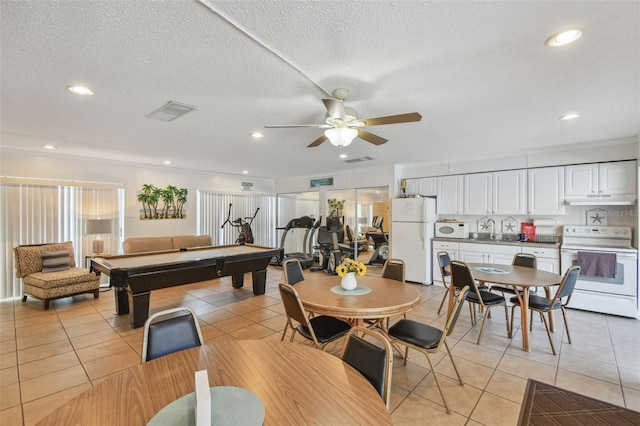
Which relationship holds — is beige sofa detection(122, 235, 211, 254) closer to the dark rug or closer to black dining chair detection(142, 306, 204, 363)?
black dining chair detection(142, 306, 204, 363)

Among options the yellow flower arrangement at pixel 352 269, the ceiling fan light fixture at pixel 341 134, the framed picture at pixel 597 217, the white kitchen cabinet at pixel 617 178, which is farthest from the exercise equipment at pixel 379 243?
the ceiling fan light fixture at pixel 341 134

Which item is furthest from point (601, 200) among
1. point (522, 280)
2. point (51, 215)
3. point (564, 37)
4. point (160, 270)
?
point (51, 215)

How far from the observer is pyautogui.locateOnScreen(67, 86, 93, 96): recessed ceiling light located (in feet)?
8.22

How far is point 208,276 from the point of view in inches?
171

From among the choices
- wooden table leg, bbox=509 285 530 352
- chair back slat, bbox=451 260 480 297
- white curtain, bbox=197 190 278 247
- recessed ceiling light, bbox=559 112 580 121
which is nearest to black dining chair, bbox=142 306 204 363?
chair back slat, bbox=451 260 480 297

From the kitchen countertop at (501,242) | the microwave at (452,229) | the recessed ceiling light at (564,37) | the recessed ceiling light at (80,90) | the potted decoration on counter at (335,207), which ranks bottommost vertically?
the kitchen countertop at (501,242)

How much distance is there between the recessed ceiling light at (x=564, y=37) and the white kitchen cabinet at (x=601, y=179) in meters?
3.66

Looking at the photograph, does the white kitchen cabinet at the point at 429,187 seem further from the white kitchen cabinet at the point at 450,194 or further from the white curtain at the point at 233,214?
the white curtain at the point at 233,214

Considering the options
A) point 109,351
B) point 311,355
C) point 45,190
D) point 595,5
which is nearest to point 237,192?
point 45,190

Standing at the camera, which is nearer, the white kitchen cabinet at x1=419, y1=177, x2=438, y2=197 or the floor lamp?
the floor lamp

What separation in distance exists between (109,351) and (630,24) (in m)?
5.04

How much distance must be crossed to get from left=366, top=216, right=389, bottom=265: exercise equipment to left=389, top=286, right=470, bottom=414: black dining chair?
4240 millimetres

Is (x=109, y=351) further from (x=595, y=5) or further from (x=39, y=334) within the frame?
(x=595, y=5)

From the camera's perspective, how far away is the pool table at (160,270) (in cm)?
357
